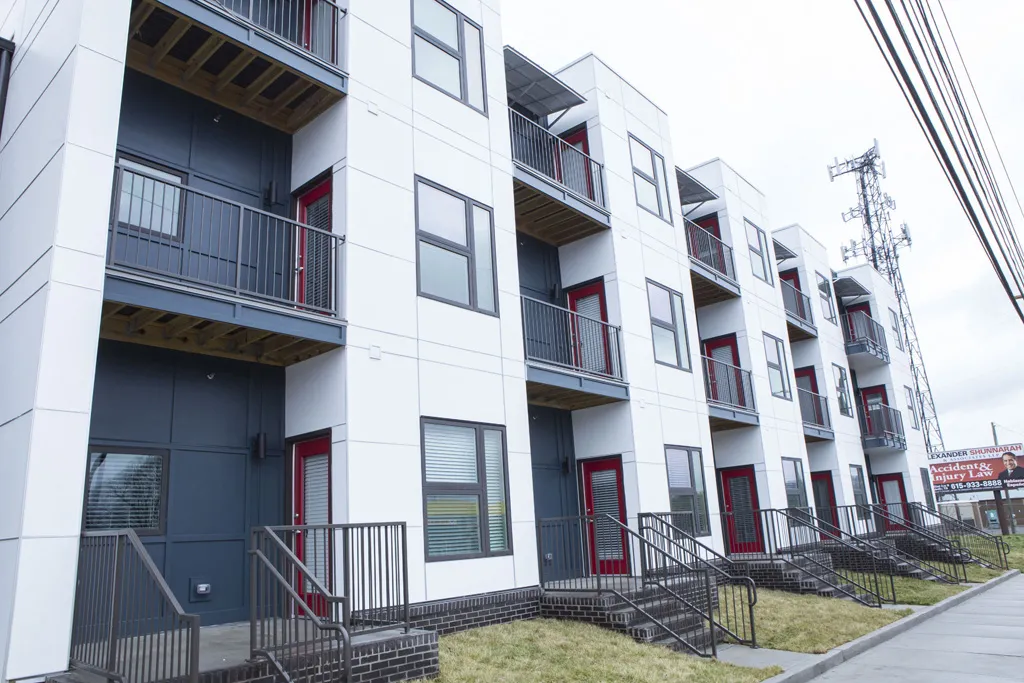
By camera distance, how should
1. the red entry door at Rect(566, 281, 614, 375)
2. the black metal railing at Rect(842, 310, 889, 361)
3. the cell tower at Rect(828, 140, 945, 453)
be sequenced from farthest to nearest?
the cell tower at Rect(828, 140, 945, 453) < the black metal railing at Rect(842, 310, 889, 361) < the red entry door at Rect(566, 281, 614, 375)

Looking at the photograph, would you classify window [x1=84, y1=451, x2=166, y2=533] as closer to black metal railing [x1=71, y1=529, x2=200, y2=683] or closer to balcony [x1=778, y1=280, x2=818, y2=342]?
black metal railing [x1=71, y1=529, x2=200, y2=683]

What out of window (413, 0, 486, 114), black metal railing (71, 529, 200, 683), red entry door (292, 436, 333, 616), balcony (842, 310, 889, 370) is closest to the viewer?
black metal railing (71, 529, 200, 683)

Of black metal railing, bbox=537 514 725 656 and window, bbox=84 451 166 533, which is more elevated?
window, bbox=84 451 166 533

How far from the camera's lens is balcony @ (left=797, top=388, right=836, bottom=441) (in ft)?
73.3

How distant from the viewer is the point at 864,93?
5.82 metres

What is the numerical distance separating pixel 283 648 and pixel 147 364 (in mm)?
4118

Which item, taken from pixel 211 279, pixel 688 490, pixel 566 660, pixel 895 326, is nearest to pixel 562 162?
pixel 688 490

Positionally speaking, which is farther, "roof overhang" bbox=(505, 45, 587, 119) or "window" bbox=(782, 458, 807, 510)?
"window" bbox=(782, 458, 807, 510)

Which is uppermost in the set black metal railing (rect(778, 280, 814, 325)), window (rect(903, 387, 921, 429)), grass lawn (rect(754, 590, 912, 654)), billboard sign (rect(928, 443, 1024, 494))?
black metal railing (rect(778, 280, 814, 325))

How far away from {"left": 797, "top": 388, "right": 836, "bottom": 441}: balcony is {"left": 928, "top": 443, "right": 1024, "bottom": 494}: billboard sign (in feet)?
44.9

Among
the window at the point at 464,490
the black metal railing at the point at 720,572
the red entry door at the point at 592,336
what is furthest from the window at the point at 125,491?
the red entry door at the point at 592,336

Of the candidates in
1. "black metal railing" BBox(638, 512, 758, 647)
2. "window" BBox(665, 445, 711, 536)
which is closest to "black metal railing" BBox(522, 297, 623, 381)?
"window" BBox(665, 445, 711, 536)

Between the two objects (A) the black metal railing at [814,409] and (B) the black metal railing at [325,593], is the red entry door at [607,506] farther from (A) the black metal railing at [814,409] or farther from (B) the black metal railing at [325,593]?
(A) the black metal railing at [814,409]

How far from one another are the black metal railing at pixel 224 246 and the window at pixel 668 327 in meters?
7.68
